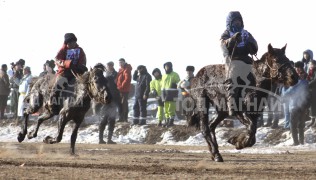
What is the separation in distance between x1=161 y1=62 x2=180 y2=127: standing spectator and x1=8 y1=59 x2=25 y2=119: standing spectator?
24.8 ft

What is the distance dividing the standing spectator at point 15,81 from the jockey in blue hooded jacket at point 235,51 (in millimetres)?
18105

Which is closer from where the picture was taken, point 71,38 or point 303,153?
point 71,38

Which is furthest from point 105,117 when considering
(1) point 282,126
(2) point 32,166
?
(2) point 32,166

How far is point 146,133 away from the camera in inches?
1139

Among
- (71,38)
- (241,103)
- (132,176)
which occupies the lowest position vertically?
(132,176)

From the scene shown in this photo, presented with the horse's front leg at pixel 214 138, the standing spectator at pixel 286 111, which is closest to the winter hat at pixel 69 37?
the horse's front leg at pixel 214 138

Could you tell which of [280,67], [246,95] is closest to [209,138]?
[246,95]

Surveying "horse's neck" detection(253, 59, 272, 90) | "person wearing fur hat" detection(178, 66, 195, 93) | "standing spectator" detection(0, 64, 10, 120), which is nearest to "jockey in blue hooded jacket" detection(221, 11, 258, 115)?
"horse's neck" detection(253, 59, 272, 90)

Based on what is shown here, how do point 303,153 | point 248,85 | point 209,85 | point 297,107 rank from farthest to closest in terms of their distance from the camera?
point 297,107
point 303,153
point 209,85
point 248,85

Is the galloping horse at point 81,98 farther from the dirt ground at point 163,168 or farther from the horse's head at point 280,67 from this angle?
the horse's head at point 280,67

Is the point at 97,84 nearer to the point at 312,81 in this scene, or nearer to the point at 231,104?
the point at 231,104

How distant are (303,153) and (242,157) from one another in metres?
2.78

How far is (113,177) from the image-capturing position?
1270cm

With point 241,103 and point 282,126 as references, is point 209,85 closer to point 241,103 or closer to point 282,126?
point 241,103
